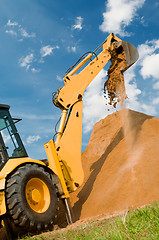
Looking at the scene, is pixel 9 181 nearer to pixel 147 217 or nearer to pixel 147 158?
pixel 147 217

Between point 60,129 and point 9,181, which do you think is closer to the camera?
point 9,181

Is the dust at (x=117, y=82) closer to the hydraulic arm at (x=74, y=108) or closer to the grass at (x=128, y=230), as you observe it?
the hydraulic arm at (x=74, y=108)

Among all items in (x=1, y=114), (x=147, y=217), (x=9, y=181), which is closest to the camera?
(x=147, y=217)

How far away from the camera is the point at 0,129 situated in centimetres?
579

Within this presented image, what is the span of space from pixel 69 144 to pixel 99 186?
174 centimetres

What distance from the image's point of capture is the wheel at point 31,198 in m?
4.86

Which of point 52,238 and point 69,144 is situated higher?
point 69,144

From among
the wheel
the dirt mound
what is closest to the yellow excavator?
the wheel

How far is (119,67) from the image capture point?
848 cm

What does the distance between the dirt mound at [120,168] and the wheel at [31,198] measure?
1606mm

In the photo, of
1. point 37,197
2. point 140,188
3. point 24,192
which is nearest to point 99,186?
point 140,188

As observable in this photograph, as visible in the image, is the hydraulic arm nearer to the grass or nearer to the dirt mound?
the dirt mound

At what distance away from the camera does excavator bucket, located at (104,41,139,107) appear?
331 inches

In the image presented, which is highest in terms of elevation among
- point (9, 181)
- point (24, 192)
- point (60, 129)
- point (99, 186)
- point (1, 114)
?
point (1, 114)
